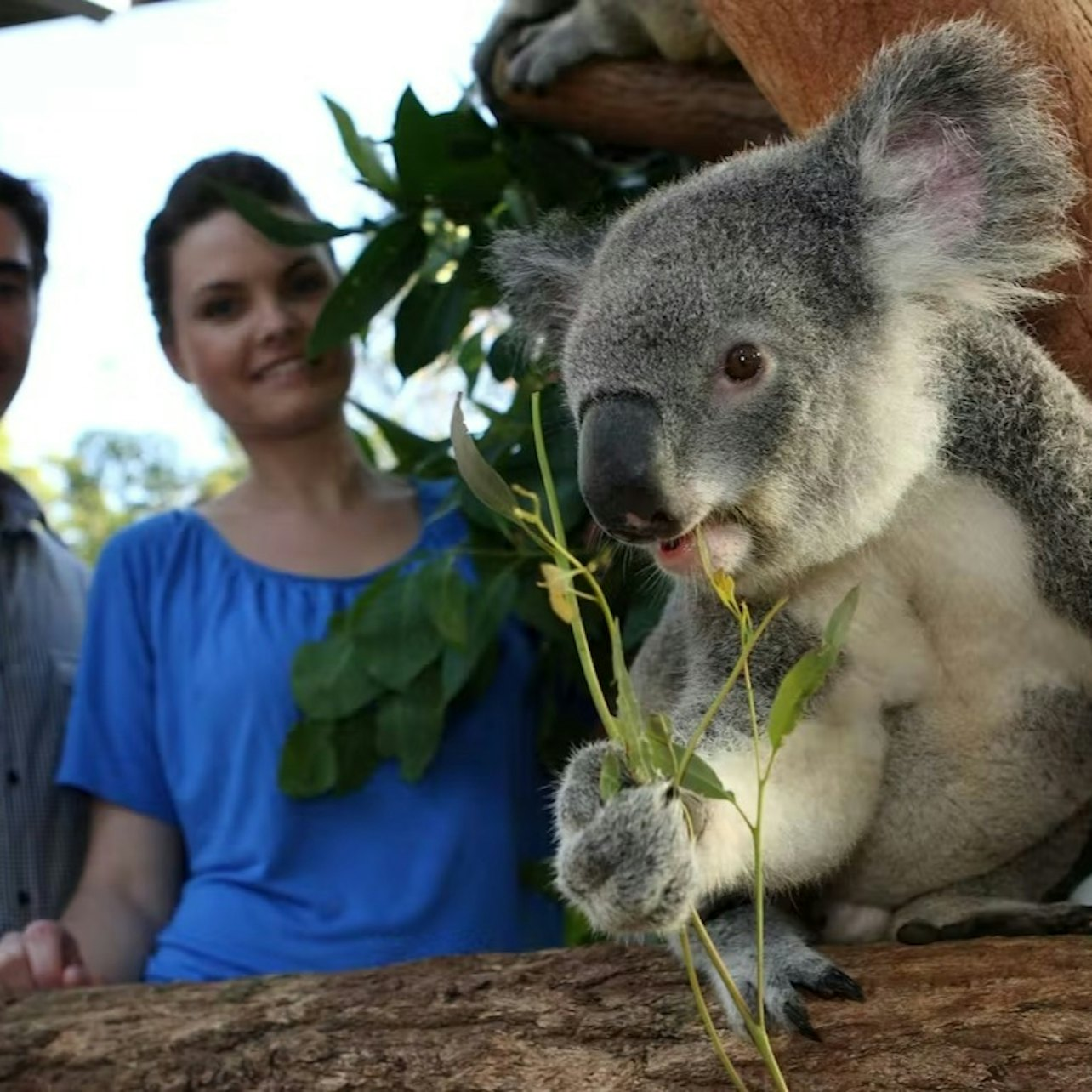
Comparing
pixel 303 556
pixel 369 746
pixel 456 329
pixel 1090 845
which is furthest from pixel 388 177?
pixel 1090 845

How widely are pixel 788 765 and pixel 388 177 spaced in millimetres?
1686

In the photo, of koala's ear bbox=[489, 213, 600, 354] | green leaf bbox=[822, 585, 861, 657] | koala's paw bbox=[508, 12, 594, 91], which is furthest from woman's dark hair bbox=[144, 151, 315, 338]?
green leaf bbox=[822, 585, 861, 657]

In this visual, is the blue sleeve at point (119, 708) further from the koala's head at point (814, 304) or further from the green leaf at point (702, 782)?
the green leaf at point (702, 782)

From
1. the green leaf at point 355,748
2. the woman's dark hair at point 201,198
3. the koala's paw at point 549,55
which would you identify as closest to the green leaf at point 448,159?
the koala's paw at point 549,55

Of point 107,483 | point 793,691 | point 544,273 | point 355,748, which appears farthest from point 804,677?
point 107,483

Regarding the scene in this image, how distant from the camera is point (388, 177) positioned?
321 cm

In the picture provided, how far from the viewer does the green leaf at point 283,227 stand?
3.10 meters

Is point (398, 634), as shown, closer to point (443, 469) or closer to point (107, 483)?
point (443, 469)

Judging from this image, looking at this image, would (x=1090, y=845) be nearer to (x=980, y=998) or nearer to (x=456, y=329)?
(x=980, y=998)

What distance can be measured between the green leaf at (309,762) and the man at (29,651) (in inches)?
31.5

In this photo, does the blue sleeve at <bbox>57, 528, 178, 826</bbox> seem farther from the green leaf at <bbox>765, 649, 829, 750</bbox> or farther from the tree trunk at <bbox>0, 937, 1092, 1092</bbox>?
the green leaf at <bbox>765, 649, 829, 750</bbox>

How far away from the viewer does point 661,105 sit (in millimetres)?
3188

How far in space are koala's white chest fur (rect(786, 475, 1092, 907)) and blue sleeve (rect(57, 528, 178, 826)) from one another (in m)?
1.69

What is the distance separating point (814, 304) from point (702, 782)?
1.95 ft
